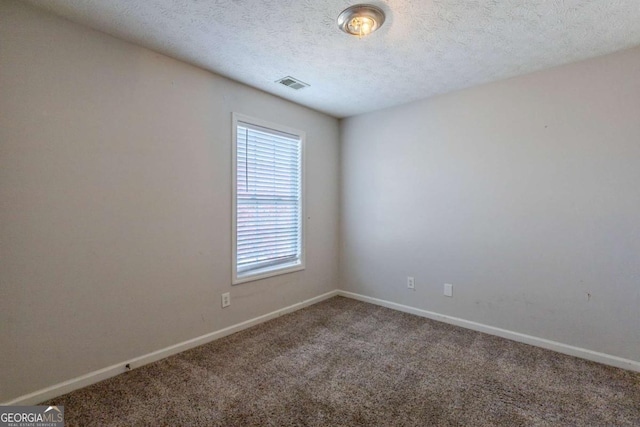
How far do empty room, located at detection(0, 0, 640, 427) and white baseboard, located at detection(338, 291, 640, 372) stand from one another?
2cm

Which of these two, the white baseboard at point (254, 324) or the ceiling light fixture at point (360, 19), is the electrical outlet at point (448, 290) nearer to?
the white baseboard at point (254, 324)

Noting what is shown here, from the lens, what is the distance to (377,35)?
2.04 m

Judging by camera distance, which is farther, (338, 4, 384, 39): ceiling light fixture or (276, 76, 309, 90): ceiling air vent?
(276, 76, 309, 90): ceiling air vent

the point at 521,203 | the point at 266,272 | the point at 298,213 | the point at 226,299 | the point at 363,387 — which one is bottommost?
the point at 363,387

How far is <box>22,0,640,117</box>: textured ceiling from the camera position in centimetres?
175

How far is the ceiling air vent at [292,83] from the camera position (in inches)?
108

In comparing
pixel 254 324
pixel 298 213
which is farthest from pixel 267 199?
pixel 254 324

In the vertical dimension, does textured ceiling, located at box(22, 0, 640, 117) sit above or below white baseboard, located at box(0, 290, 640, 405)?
above

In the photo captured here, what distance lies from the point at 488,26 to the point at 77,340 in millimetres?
3369

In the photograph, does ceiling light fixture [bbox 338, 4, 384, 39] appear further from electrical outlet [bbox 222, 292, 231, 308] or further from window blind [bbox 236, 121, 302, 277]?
electrical outlet [bbox 222, 292, 231, 308]

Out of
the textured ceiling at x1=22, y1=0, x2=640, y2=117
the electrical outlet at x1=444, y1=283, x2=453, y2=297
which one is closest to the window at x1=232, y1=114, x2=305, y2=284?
the textured ceiling at x1=22, y1=0, x2=640, y2=117

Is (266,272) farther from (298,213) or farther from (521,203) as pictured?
(521,203)

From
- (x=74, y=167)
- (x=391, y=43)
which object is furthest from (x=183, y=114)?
(x=391, y=43)

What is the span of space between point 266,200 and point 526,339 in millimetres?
2738
